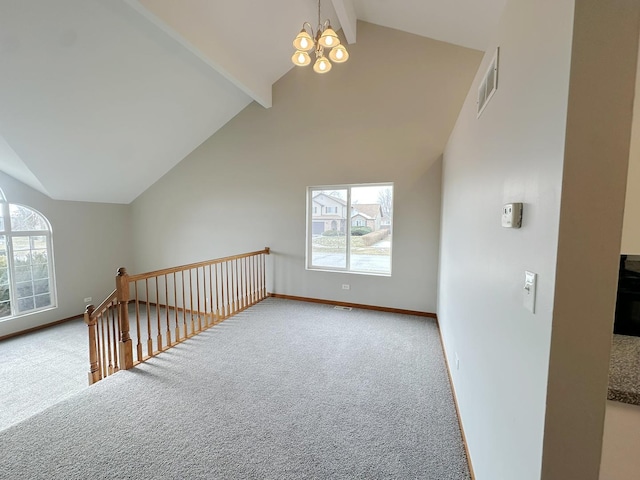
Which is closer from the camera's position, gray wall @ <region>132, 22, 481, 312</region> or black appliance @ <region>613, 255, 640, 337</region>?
black appliance @ <region>613, 255, 640, 337</region>

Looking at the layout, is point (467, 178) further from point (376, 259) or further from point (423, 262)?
point (376, 259)

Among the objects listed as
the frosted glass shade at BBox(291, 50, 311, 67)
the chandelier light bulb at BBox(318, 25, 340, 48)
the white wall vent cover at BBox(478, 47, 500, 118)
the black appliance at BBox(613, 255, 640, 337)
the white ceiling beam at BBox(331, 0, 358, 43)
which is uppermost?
the white ceiling beam at BBox(331, 0, 358, 43)

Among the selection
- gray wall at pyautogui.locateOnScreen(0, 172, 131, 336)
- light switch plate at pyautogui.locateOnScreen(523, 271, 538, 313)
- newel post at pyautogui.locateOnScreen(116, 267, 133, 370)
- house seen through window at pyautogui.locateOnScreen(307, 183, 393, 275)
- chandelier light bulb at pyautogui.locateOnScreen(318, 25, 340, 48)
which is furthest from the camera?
gray wall at pyautogui.locateOnScreen(0, 172, 131, 336)

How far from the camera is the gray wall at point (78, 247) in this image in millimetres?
4609

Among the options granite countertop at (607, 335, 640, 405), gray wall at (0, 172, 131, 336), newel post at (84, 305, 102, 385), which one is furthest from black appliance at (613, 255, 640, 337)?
gray wall at (0, 172, 131, 336)

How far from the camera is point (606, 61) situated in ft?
2.18

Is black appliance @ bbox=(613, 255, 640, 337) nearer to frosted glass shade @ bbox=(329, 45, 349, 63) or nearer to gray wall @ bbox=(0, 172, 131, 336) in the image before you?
frosted glass shade @ bbox=(329, 45, 349, 63)

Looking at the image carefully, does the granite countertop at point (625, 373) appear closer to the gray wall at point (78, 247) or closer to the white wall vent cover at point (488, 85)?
the white wall vent cover at point (488, 85)

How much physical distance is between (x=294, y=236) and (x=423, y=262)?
2104 mm

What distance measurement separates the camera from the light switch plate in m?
0.85

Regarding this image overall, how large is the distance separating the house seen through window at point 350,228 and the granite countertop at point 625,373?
3.03m

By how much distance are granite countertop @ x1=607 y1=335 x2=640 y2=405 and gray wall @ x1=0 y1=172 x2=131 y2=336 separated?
712 cm

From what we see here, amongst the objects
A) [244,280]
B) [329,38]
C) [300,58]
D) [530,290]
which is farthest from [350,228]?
[530,290]

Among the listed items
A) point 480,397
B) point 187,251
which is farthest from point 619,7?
point 187,251
